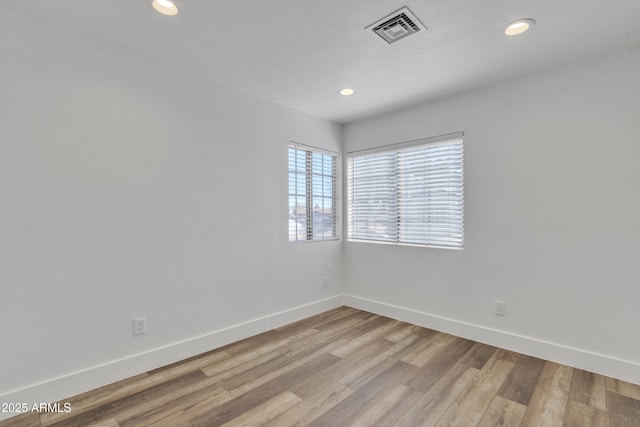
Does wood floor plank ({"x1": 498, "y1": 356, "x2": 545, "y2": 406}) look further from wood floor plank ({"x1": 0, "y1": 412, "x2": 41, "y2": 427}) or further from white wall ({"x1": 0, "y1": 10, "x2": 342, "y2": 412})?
wood floor plank ({"x1": 0, "y1": 412, "x2": 41, "y2": 427})

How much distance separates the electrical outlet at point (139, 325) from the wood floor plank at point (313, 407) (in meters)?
1.29

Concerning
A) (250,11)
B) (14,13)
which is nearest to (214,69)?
(250,11)

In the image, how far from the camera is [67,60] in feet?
6.88

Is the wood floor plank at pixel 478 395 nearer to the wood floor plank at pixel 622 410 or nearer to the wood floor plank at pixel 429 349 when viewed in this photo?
the wood floor plank at pixel 429 349

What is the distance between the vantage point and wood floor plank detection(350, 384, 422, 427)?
6.07ft

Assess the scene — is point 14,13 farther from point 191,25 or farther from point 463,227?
point 463,227

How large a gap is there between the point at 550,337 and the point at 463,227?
117 centimetres

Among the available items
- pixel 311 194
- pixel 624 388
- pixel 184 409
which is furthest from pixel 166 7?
pixel 624 388

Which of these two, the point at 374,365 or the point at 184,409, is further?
the point at 374,365

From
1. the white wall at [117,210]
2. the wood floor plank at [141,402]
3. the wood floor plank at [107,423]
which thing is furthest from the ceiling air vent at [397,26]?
the wood floor plank at [107,423]

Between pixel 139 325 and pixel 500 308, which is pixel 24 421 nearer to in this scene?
pixel 139 325

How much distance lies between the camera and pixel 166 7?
1.84 metres

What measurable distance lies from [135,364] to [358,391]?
1719 mm

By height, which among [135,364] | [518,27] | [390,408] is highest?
[518,27]
